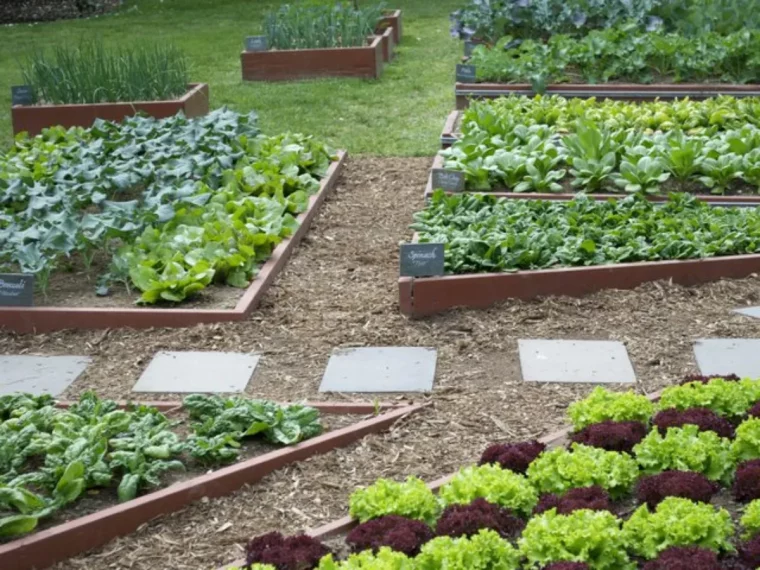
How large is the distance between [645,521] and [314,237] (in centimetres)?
462

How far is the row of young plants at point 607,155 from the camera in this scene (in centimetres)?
793

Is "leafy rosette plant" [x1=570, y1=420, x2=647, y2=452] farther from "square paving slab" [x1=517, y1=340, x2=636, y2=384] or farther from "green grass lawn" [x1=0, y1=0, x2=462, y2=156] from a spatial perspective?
"green grass lawn" [x1=0, y1=0, x2=462, y2=156]

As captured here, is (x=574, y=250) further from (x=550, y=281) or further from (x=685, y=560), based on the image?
(x=685, y=560)

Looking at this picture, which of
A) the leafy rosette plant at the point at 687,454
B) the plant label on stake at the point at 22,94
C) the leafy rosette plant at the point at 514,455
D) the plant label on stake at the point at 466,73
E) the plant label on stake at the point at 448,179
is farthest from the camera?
the plant label on stake at the point at 466,73

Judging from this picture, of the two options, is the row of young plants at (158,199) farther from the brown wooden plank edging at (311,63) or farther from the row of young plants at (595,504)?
the brown wooden plank edging at (311,63)

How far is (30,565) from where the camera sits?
13.9 ft

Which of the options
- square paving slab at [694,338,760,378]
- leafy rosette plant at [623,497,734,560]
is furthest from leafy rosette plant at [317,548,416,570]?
square paving slab at [694,338,760,378]

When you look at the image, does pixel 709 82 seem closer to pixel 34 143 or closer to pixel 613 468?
pixel 34 143

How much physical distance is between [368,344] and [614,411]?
186 cm

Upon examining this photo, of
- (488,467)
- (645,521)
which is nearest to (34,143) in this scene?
(488,467)

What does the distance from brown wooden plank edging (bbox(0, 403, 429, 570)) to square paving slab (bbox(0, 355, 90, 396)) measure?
1.31 metres

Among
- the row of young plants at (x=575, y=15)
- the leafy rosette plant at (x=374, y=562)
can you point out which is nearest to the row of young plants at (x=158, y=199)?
the leafy rosette plant at (x=374, y=562)

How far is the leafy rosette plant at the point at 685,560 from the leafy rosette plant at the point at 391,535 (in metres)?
0.69

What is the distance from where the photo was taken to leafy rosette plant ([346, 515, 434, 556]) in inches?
149
